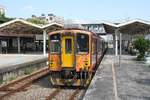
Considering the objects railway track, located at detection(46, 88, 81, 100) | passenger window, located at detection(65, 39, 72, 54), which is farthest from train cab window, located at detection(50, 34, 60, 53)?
railway track, located at detection(46, 88, 81, 100)

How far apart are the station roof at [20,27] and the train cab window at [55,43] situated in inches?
782

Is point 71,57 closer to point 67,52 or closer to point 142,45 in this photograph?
point 67,52

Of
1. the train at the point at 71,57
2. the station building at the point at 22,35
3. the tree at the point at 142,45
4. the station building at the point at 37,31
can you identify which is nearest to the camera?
the train at the point at 71,57

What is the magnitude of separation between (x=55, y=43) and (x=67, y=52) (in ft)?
2.30

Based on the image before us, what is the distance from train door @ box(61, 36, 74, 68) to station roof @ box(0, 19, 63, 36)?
20225mm

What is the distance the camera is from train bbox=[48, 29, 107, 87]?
46.1 feet

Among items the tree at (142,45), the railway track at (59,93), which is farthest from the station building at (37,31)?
the railway track at (59,93)

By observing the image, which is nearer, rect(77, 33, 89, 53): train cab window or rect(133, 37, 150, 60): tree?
rect(77, 33, 89, 53): train cab window

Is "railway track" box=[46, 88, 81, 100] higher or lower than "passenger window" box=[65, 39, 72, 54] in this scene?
lower

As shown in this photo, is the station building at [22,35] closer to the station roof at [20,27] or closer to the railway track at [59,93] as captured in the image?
the station roof at [20,27]

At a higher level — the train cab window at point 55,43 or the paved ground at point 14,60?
the train cab window at point 55,43

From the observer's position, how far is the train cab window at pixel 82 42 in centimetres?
1423

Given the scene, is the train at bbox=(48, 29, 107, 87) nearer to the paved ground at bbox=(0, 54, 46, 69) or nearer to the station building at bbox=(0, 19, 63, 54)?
the paved ground at bbox=(0, 54, 46, 69)

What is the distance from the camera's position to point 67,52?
14188 millimetres
